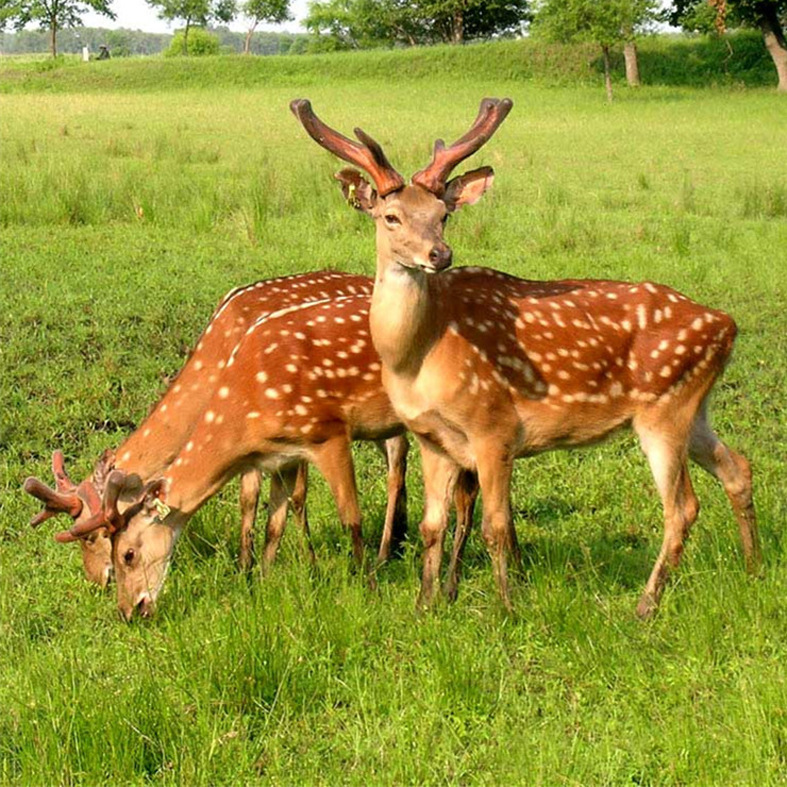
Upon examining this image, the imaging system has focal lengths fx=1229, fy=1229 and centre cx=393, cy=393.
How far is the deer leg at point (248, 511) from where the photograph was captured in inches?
211

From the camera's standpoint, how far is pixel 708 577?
179 inches

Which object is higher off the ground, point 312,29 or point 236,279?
point 312,29

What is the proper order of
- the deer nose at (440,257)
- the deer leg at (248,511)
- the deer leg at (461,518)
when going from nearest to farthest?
1. the deer nose at (440,257)
2. the deer leg at (461,518)
3. the deer leg at (248,511)

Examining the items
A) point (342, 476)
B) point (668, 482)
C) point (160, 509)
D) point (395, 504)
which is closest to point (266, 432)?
point (342, 476)

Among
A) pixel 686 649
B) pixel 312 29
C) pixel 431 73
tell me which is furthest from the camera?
pixel 312 29

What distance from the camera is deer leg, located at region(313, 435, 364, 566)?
16.7ft

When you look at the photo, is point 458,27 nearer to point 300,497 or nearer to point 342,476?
point 300,497

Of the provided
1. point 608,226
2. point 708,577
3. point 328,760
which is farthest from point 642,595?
point 608,226

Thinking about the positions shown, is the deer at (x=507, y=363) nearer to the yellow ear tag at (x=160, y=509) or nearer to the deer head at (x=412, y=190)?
the deer head at (x=412, y=190)

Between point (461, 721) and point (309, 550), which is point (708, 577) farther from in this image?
point (309, 550)

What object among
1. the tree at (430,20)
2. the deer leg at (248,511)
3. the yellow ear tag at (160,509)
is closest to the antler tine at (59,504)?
the yellow ear tag at (160,509)

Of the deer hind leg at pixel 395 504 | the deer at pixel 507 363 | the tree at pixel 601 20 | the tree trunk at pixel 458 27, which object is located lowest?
the deer hind leg at pixel 395 504

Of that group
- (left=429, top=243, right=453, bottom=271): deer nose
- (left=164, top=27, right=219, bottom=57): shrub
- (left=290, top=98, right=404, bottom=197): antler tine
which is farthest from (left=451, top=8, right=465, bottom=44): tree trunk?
(left=429, top=243, right=453, bottom=271): deer nose

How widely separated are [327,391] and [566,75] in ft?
116
